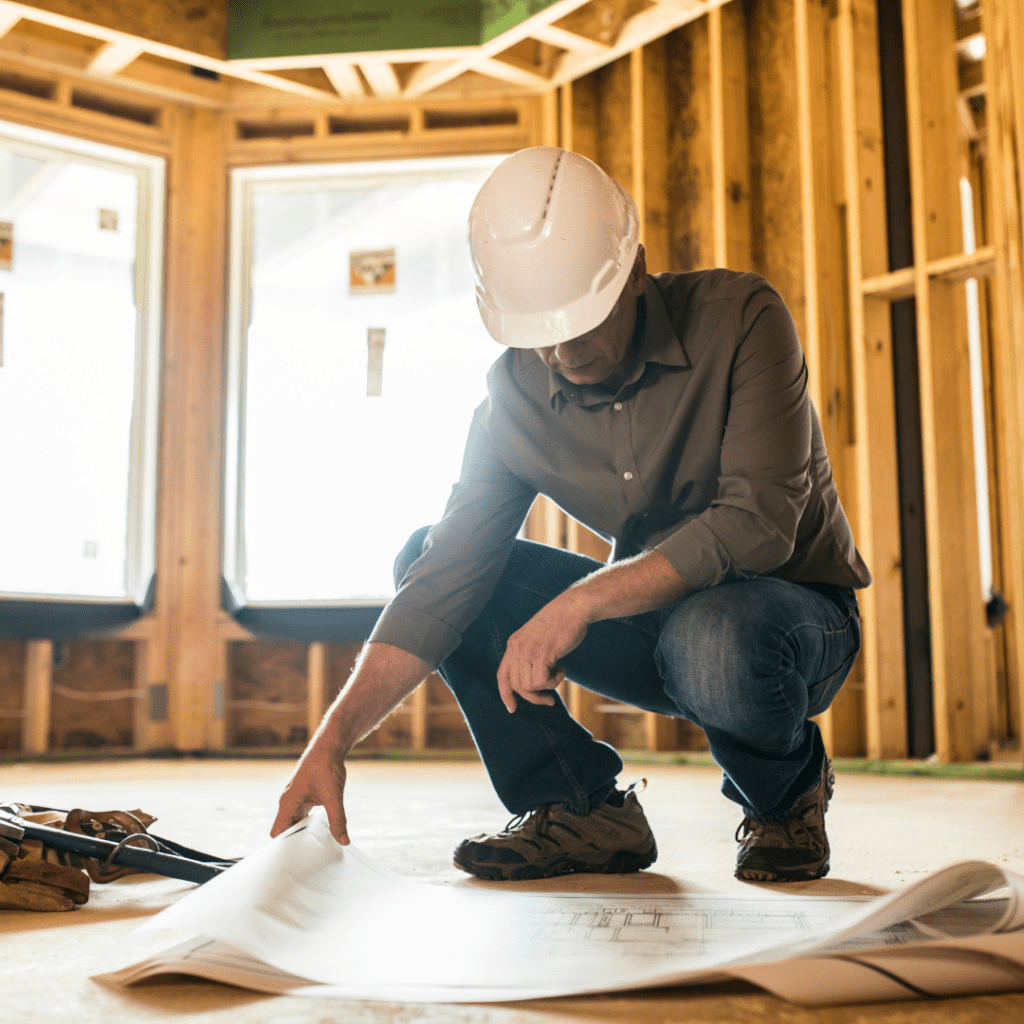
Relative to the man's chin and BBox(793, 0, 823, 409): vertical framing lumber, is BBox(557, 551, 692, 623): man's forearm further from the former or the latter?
BBox(793, 0, 823, 409): vertical framing lumber

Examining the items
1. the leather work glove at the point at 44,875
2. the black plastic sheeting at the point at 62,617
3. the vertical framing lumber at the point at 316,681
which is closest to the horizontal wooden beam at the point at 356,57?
the black plastic sheeting at the point at 62,617

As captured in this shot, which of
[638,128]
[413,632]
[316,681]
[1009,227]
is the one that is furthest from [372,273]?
[413,632]

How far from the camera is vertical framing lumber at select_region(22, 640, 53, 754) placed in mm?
4145

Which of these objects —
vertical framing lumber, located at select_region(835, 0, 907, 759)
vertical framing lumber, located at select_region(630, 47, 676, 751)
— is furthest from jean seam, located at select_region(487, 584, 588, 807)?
vertical framing lumber, located at select_region(630, 47, 676, 751)

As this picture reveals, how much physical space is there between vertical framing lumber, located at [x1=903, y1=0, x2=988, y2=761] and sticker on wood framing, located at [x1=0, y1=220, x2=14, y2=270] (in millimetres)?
3425

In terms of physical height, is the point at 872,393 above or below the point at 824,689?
Result: above

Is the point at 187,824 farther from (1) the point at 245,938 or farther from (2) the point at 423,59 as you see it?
Answer: (2) the point at 423,59

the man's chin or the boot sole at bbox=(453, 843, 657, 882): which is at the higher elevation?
the man's chin

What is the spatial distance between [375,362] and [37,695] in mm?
1915

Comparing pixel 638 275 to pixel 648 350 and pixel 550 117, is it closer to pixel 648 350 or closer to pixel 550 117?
pixel 648 350

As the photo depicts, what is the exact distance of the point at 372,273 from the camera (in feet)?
14.9

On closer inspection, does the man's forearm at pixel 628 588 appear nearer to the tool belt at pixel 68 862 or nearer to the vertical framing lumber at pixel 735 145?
the tool belt at pixel 68 862

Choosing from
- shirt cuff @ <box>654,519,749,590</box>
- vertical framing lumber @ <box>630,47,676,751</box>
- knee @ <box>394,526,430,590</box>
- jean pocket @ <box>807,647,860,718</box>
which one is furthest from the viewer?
vertical framing lumber @ <box>630,47,676,751</box>

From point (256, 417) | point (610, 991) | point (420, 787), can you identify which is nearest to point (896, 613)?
point (420, 787)
